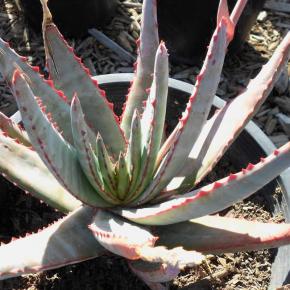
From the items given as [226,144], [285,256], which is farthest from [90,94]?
[285,256]

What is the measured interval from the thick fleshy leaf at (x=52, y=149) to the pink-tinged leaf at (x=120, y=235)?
0.05 meters

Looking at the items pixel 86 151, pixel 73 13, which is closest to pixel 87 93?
pixel 86 151

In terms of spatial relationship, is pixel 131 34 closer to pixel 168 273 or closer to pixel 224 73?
pixel 224 73

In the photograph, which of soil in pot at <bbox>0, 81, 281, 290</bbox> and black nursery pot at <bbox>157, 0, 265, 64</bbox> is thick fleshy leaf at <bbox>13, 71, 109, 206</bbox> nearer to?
soil in pot at <bbox>0, 81, 281, 290</bbox>

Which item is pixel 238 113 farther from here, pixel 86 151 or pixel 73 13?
pixel 73 13

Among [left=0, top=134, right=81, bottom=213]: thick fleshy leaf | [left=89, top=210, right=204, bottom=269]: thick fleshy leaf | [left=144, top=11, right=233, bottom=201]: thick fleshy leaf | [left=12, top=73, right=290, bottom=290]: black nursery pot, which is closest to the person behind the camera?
[left=89, top=210, right=204, bottom=269]: thick fleshy leaf

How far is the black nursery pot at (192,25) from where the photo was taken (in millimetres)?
2016

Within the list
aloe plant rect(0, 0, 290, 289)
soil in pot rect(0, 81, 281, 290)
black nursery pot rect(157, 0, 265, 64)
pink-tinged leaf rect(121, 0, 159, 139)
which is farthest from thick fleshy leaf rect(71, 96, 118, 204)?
black nursery pot rect(157, 0, 265, 64)

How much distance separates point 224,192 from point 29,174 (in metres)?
0.43

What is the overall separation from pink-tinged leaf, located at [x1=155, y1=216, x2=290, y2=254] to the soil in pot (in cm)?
21

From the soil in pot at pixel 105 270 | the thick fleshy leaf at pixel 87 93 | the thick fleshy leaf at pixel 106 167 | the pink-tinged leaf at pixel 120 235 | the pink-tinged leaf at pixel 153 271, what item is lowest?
the soil in pot at pixel 105 270

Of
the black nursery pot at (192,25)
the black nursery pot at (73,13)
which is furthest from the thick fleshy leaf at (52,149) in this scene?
A: the black nursery pot at (73,13)

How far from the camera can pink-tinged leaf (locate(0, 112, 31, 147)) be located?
3.64ft

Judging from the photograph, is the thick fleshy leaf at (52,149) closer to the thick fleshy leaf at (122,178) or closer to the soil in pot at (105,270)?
the thick fleshy leaf at (122,178)
